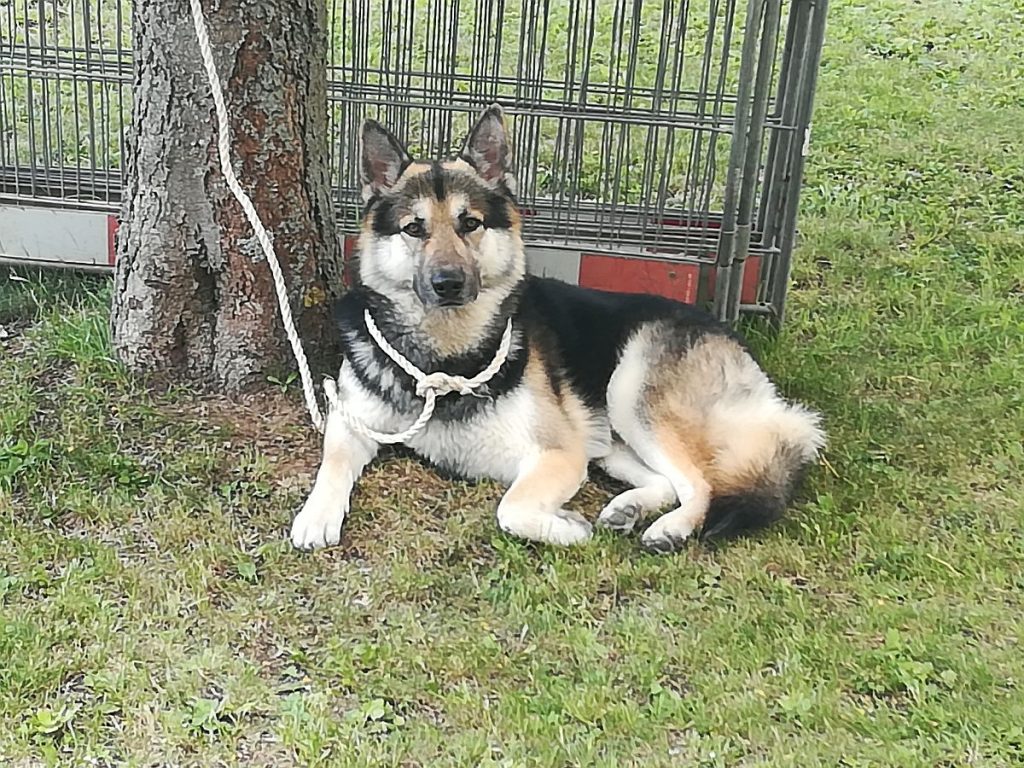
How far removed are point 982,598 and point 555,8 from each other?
3.82 metres

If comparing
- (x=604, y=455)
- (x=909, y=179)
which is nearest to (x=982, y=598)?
(x=604, y=455)

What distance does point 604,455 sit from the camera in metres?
3.96

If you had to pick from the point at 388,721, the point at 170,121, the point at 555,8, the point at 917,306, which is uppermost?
the point at 555,8

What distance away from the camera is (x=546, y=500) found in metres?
3.50

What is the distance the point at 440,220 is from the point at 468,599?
118cm

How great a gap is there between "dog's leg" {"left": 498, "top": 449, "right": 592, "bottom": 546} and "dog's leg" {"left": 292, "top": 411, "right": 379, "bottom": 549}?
18.9 inches

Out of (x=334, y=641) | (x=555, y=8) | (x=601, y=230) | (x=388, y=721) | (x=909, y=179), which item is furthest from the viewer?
(x=909, y=179)

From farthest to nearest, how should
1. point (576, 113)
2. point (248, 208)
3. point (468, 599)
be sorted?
point (576, 113) < point (248, 208) < point (468, 599)

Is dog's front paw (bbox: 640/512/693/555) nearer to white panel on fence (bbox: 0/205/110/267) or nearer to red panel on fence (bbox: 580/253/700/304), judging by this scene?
red panel on fence (bbox: 580/253/700/304)

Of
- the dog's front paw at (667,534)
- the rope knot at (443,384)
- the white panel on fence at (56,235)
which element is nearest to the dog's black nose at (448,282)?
the rope knot at (443,384)

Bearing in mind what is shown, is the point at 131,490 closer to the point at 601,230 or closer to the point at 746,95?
the point at 601,230

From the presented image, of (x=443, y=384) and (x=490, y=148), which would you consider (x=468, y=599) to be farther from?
(x=490, y=148)

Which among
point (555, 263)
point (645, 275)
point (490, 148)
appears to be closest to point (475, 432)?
point (490, 148)

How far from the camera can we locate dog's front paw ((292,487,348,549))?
3.32 m
